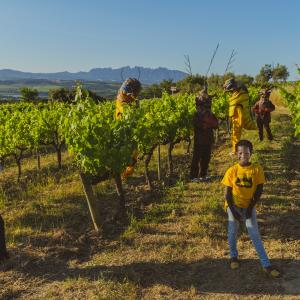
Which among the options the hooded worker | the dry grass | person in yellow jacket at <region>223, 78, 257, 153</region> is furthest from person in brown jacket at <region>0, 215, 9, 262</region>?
person in yellow jacket at <region>223, 78, 257, 153</region>

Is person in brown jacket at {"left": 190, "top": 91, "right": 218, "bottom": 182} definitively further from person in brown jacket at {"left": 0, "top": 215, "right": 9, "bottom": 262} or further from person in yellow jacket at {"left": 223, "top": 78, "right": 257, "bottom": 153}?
person in brown jacket at {"left": 0, "top": 215, "right": 9, "bottom": 262}

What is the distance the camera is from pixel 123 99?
8797 millimetres

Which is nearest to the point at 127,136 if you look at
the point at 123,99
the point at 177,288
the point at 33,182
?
the point at 123,99

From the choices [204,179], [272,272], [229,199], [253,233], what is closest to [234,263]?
[272,272]

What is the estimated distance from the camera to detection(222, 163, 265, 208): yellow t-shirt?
16.8 ft

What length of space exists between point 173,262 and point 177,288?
0.68 m

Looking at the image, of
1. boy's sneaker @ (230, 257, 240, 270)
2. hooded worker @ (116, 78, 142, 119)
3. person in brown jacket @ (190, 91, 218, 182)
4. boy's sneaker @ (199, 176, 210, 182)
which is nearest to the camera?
boy's sneaker @ (230, 257, 240, 270)

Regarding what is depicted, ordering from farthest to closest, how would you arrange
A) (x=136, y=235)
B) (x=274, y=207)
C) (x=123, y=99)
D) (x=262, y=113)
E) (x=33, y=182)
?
(x=262, y=113), (x=33, y=182), (x=123, y=99), (x=274, y=207), (x=136, y=235)

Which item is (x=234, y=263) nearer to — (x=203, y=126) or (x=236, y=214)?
(x=236, y=214)

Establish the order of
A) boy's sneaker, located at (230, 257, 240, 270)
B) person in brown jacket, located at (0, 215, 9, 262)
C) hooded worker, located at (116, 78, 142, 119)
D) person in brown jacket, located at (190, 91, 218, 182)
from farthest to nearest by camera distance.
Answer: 1. person in brown jacket, located at (190, 91, 218, 182)
2. hooded worker, located at (116, 78, 142, 119)
3. person in brown jacket, located at (0, 215, 9, 262)
4. boy's sneaker, located at (230, 257, 240, 270)

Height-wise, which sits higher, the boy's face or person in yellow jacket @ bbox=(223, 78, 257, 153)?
person in yellow jacket @ bbox=(223, 78, 257, 153)

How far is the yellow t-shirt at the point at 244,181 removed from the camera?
5.13m

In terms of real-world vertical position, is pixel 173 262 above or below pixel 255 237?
below

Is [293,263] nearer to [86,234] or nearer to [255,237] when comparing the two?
[255,237]
